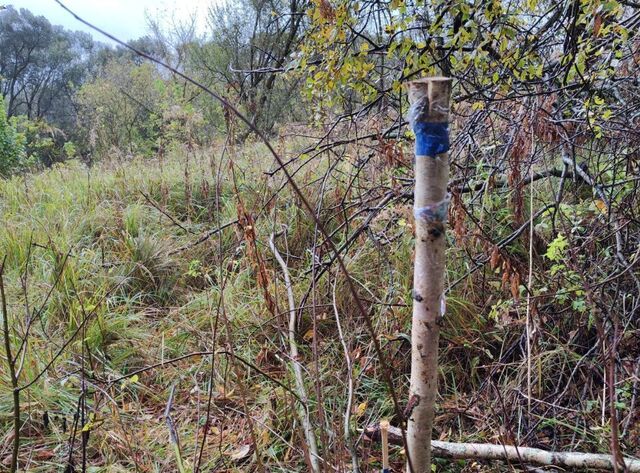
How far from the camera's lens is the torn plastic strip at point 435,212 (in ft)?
2.48

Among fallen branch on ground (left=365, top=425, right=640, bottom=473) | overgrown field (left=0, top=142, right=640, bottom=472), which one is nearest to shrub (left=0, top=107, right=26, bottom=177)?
overgrown field (left=0, top=142, right=640, bottom=472)

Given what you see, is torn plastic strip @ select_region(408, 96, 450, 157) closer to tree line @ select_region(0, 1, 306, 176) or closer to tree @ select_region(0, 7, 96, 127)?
tree line @ select_region(0, 1, 306, 176)

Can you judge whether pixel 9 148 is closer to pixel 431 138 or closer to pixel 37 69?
pixel 431 138

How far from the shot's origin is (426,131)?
2.39 feet

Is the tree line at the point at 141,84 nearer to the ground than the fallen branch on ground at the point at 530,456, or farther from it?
farther from it

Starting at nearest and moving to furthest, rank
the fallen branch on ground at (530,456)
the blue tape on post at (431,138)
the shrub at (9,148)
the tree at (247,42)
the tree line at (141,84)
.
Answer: the blue tape on post at (431,138) < the fallen branch on ground at (530,456) < the tree line at (141,84) < the shrub at (9,148) < the tree at (247,42)

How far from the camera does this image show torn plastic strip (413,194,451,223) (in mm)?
756

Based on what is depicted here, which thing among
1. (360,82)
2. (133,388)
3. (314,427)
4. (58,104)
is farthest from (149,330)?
(58,104)

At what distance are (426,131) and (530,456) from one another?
1198 millimetres

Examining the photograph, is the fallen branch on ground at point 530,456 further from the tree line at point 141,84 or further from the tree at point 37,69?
the tree at point 37,69

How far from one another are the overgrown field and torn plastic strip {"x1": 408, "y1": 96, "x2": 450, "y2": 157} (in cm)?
47

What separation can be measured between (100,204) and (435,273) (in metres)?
3.68

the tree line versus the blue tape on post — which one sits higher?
the tree line

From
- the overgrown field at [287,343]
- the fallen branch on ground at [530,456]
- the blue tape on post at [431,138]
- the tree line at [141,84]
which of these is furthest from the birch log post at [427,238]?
the tree line at [141,84]
